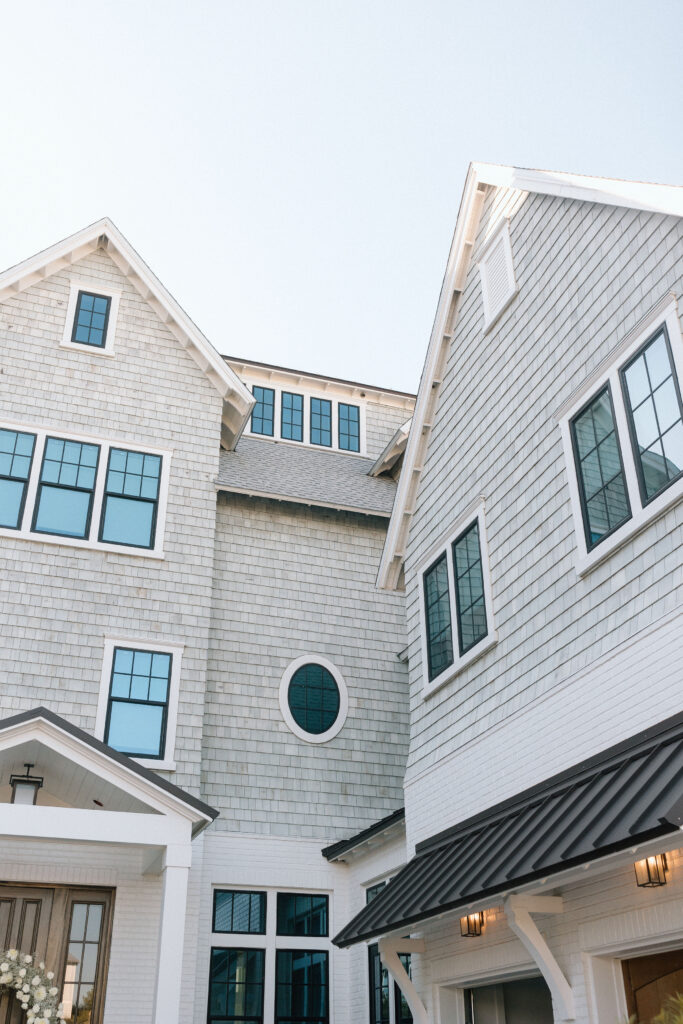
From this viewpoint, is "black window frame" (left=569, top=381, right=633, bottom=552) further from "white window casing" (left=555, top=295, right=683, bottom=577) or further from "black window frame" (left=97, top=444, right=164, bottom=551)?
"black window frame" (left=97, top=444, right=164, bottom=551)

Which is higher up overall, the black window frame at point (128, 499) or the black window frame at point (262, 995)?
the black window frame at point (128, 499)

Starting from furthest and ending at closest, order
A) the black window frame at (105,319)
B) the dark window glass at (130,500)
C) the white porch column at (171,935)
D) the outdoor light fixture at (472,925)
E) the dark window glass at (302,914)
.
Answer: the black window frame at (105,319)
the dark window glass at (130,500)
the dark window glass at (302,914)
the white porch column at (171,935)
the outdoor light fixture at (472,925)

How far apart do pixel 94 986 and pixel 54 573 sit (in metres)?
5.69

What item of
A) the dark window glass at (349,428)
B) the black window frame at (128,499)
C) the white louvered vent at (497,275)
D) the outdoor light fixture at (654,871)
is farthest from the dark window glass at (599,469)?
the dark window glass at (349,428)

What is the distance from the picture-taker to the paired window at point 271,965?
1348 cm

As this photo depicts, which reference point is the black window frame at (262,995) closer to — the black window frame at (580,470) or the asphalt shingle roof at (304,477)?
the asphalt shingle roof at (304,477)

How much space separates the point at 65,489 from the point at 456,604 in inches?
267

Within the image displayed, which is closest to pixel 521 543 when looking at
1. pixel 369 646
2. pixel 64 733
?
pixel 64 733

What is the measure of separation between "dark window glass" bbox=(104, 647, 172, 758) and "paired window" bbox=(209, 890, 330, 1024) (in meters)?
2.51

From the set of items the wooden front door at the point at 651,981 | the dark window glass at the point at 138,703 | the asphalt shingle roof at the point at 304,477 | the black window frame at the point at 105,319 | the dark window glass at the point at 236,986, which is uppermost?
the black window frame at the point at 105,319

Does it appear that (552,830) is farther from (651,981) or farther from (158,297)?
(158,297)

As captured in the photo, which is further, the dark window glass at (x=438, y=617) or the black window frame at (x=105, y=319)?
the black window frame at (x=105, y=319)

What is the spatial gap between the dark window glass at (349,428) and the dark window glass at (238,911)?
29.6ft

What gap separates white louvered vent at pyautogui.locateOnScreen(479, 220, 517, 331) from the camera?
1152 centimetres
